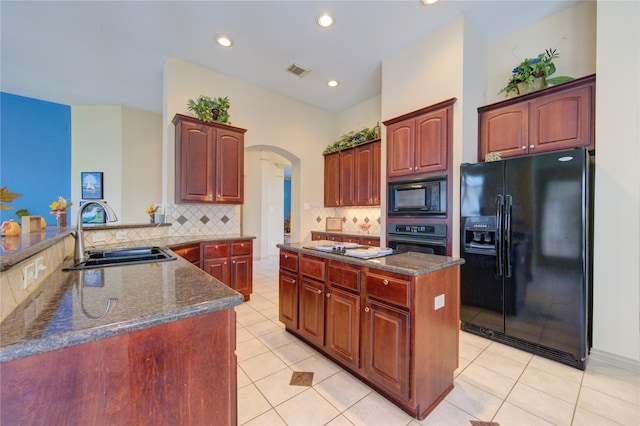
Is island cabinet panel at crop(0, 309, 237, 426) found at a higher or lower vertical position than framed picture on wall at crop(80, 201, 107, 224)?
lower

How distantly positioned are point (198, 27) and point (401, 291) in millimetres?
3541

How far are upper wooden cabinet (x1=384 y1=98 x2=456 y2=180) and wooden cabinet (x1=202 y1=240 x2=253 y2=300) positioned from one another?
2.26 meters

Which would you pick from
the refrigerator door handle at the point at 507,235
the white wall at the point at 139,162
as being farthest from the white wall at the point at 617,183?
the white wall at the point at 139,162

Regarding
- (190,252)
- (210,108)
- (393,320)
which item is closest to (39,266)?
(393,320)

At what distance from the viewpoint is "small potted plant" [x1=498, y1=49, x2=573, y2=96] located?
259cm

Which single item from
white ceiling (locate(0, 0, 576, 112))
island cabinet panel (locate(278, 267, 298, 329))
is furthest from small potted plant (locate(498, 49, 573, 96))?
island cabinet panel (locate(278, 267, 298, 329))

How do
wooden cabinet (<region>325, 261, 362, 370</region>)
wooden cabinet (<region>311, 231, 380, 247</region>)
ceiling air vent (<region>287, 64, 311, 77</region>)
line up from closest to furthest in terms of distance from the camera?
wooden cabinet (<region>325, 261, 362, 370</region>)
ceiling air vent (<region>287, 64, 311, 77</region>)
wooden cabinet (<region>311, 231, 380, 247</region>)

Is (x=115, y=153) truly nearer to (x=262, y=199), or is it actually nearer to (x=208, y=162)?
(x=208, y=162)

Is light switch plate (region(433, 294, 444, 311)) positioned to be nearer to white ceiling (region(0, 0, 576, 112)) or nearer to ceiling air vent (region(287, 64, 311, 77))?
white ceiling (region(0, 0, 576, 112))

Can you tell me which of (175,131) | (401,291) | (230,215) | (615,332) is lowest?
(615,332)

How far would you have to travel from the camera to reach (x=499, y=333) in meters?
2.49

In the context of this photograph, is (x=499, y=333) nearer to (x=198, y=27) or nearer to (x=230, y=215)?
(x=230, y=215)

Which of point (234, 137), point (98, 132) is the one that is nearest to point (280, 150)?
point (234, 137)

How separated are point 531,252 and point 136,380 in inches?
114
